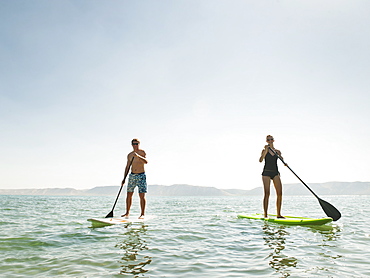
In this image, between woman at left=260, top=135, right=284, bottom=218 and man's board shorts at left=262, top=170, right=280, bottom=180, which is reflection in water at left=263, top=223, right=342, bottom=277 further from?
man's board shorts at left=262, top=170, right=280, bottom=180

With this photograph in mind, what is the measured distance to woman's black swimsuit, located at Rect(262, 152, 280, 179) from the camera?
32.3ft

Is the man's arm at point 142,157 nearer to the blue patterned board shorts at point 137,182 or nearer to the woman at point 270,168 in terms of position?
the blue patterned board shorts at point 137,182

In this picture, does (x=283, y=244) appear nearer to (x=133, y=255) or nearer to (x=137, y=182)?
(x=133, y=255)

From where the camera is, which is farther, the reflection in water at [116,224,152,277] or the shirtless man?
the shirtless man

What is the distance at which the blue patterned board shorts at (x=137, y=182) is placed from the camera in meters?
10.1

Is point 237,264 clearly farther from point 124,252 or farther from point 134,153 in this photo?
point 134,153

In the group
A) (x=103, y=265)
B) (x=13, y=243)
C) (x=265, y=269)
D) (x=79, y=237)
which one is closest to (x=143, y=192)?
(x=79, y=237)

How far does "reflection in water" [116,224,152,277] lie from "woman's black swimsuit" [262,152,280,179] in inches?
204

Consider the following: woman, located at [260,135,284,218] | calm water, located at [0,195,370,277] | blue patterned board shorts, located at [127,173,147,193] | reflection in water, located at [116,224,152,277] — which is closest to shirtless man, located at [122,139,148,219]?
blue patterned board shorts, located at [127,173,147,193]

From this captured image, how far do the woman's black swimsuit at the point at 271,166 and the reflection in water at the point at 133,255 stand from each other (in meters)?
5.17

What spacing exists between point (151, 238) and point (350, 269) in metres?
4.41

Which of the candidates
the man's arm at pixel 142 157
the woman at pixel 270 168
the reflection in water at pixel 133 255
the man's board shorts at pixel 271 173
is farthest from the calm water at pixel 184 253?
the man's arm at pixel 142 157

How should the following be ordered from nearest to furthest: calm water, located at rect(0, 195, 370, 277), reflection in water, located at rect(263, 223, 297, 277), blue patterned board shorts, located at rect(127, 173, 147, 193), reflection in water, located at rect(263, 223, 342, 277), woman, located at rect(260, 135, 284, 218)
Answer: calm water, located at rect(0, 195, 370, 277) < reflection in water, located at rect(263, 223, 297, 277) < reflection in water, located at rect(263, 223, 342, 277) < woman, located at rect(260, 135, 284, 218) < blue patterned board shorts, located at rect(127, 173, 147, 193)

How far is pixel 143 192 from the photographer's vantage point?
10.0 m
